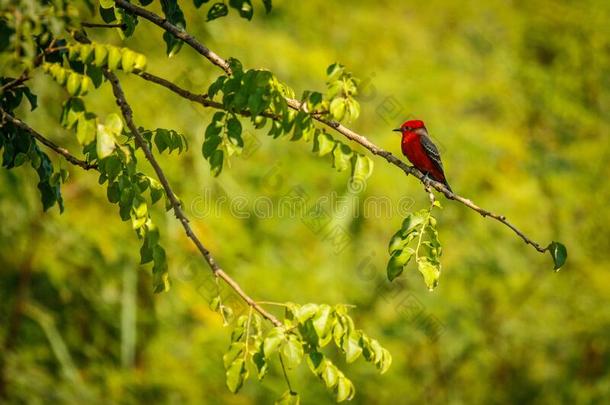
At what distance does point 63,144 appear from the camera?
5.39 meters

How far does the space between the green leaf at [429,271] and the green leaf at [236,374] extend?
2.18 feet

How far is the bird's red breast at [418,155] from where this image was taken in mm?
4449

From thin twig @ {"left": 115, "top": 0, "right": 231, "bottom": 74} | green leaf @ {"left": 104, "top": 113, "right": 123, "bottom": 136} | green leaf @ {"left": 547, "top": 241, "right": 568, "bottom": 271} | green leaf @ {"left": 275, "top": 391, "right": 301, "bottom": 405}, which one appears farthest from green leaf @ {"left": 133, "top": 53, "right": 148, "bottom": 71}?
green leaf @ {"left": 547, "top": 241, "right": 568, "bottom": 271}

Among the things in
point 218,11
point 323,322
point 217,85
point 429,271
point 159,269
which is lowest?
point 323,322

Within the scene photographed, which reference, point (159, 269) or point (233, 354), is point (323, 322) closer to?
point (233, 354)

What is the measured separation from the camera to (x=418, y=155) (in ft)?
14.6

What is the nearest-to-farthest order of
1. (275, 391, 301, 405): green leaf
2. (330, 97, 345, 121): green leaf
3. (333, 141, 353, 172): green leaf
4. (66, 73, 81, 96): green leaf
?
(66, 73, 81, 96): green leaf < (330, 97, 345, 121): green leaf < (333, 141, 353, 172): green leaf < (275, 391, 301, 405): green leaf

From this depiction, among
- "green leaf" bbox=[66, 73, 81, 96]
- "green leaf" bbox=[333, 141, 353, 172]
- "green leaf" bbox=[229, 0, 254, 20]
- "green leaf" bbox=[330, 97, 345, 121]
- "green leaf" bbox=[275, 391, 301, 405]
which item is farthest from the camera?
"green leaf" bbox=[229, 0, 254, 20]

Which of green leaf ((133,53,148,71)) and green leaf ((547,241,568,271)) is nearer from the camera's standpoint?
green leaf ((133,53,148,71))

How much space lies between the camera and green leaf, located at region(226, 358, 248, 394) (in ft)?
7.29

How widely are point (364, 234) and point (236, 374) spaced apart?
4.64 m

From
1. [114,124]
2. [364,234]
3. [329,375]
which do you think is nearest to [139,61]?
[114,124]

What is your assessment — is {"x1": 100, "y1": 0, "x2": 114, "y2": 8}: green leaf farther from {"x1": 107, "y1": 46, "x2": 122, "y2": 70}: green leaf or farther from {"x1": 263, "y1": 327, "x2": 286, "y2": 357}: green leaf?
{"x1": 263, "y1": 327, "x2": 286, "y2": 357}: green leaf

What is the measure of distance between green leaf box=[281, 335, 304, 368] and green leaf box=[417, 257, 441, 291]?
47 centimetres
